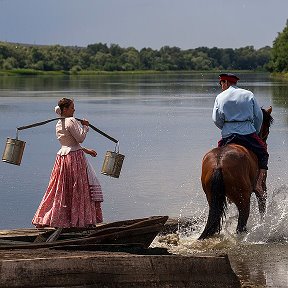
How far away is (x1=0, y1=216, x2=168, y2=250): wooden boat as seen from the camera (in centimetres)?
805

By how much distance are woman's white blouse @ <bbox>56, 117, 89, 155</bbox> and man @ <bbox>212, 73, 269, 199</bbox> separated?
2.03 metres

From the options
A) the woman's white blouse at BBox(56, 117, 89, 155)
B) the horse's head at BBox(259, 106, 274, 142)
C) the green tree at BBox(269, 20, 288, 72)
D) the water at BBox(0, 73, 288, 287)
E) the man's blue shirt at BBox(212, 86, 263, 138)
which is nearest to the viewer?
the woman's white blouse at BBox(56, 117, 89, 155)

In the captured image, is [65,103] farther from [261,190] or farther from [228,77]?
[261,190]

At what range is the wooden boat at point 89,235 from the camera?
8.05 m

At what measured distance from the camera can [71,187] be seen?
31.4 ft

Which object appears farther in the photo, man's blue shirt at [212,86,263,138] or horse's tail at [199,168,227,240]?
man's blue shirt at [212,86,263,138]

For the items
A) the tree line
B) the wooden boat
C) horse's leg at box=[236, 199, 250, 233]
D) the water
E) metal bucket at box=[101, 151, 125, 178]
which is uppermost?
metal bucket at box=[101, 151, 125, 178]

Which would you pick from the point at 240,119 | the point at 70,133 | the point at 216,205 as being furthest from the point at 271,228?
the point at 70,133

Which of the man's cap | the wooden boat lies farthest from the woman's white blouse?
the man's cap

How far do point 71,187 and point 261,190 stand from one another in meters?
2.67

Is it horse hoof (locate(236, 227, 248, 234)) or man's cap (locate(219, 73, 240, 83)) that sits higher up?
man's cap (locate(219, 73, 240, 83))

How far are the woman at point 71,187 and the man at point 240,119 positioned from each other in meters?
2.03

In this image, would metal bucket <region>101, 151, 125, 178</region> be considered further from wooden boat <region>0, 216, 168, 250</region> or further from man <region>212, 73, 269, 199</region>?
man <region>212, 73, 269, 199</region>

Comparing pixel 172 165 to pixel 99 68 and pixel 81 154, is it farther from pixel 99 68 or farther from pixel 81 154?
pixel 99 68
